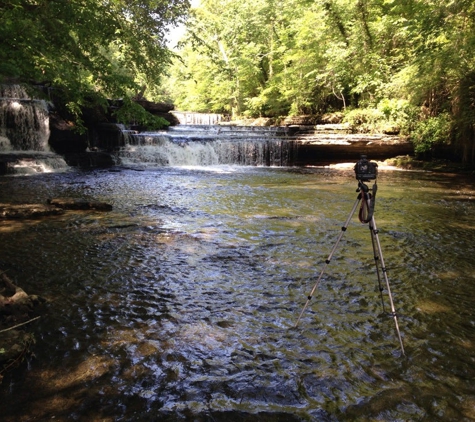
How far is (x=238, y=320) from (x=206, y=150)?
17.7 m

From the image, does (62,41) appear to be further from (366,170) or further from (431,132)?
(431,132)

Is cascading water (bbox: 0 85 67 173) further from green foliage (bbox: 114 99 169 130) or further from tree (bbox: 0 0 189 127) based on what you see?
green foliage (bbox: 114 99 169 130)

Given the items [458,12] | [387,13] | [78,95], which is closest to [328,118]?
[387,13]

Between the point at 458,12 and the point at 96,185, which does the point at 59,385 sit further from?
the point at 458,12

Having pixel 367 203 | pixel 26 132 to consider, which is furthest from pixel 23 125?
pixel 367 203

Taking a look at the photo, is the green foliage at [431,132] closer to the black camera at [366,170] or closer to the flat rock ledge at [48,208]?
the flat rock ledge at [48,208]

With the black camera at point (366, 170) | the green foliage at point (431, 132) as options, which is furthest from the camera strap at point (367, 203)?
the green foliage at point (431, 132)

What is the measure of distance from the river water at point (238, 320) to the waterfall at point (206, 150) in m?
12.5

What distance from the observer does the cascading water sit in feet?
54.3

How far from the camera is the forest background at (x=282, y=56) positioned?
7531mm

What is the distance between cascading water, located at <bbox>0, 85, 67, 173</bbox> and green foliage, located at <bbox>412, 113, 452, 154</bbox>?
17460 millimetres

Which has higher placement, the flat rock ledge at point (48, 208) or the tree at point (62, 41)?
the tree at point (62, 41)

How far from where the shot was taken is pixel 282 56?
1275 inches

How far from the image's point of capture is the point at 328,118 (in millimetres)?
25578
